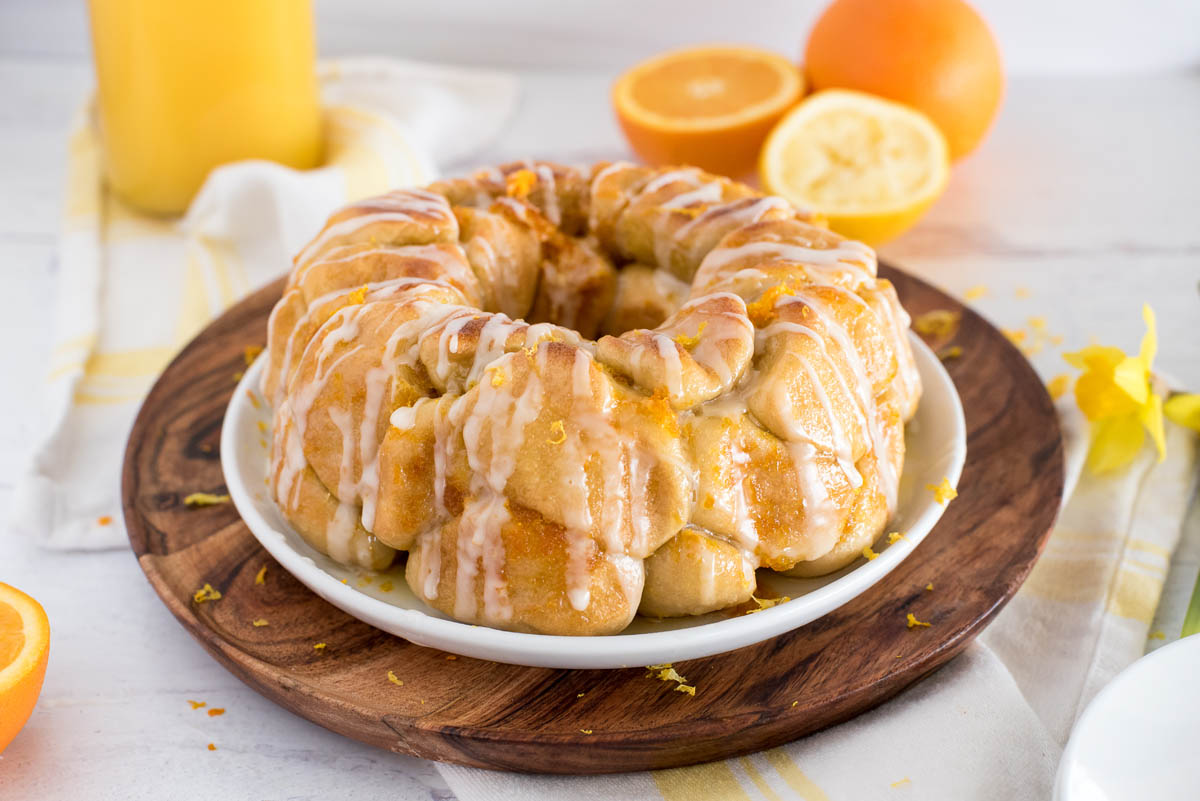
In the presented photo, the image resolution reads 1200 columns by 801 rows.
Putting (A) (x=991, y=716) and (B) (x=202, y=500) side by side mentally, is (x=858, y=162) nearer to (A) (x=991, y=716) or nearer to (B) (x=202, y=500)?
(A) (x=991, y=716)

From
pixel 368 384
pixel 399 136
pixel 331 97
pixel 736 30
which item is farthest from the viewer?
pixel 736 30

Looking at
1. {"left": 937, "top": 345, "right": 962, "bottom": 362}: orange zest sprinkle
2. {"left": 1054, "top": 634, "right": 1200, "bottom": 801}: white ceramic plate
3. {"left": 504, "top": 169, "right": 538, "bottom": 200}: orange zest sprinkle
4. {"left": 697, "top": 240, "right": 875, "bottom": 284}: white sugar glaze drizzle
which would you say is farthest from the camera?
{"left": 937, "top": 345, "right": 962, "bottom": 362}: orange zest sprinkle

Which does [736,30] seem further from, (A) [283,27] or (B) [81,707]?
(B) [81,707]

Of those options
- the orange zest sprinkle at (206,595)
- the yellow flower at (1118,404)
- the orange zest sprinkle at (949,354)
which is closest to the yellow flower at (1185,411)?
the yellow flower at (1118,404)

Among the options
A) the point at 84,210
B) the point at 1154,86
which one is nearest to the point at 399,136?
the point at 84,210

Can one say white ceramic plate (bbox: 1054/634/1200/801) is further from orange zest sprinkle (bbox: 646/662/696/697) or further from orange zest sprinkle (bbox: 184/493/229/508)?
orange zest sprinkle (bbox: 184/493/229/508)

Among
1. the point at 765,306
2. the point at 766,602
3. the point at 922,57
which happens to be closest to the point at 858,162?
the point at 922,57

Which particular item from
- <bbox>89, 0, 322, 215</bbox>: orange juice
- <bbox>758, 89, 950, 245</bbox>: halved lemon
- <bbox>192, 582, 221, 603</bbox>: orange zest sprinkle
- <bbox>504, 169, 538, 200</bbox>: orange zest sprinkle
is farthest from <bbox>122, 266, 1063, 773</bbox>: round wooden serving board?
<bbox>89, 0, 322, 215</bbox>: orange juice
